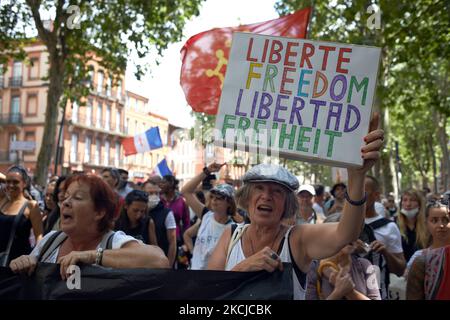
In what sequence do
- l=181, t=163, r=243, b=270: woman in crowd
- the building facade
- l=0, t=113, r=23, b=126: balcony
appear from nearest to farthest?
l=181, t=163, r=243, b=270: woman in crowd < the building facade < l=0, t=113, r=23, b=126: balcony

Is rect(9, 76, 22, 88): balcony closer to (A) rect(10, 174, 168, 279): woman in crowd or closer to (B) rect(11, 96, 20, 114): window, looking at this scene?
(B) rect(11, 96, 20, 114): window

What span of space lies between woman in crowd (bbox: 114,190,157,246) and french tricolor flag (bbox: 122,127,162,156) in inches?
526

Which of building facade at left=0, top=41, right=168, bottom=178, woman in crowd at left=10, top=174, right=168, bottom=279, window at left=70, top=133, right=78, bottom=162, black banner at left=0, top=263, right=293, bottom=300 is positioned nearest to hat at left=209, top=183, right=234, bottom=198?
woman in crowd at left=10, top=174, right=168, bottom=279

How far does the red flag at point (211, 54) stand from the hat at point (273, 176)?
4.95 meters

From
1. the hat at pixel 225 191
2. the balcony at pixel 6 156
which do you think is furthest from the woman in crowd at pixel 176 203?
the balcony at pixel 6 156

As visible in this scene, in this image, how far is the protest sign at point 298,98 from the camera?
8.76ft

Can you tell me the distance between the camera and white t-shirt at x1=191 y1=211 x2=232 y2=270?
539 cm

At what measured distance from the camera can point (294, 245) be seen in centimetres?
280

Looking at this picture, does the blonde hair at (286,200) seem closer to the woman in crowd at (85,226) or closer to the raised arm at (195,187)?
the woman in crowd at (85,226)

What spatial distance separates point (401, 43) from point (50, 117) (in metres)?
11.8

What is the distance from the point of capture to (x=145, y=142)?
63.6ft

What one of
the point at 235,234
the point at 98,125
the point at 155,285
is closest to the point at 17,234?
the point at 235,234
